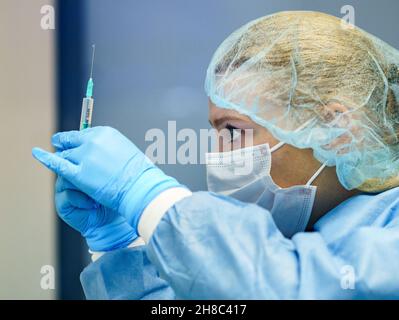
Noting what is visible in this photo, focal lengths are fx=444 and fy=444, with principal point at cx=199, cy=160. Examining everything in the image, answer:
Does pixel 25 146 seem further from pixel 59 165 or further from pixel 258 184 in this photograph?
pixel 258 184

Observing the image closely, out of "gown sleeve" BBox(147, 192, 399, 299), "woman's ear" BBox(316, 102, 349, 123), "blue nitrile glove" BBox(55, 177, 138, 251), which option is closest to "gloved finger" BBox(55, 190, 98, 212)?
"blue nitrile glove" BBox(55, 177, 138, 251)

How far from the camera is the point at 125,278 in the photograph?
1.00 m

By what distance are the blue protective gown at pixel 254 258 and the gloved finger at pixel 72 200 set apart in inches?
10.2

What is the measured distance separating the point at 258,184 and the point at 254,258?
272mm

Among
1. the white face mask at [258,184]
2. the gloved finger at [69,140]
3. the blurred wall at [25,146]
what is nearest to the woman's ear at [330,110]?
the white face mask at [258,184]

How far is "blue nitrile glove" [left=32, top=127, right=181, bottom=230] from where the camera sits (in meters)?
0.85

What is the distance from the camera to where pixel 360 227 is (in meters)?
0.88

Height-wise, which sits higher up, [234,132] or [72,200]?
[234,132]

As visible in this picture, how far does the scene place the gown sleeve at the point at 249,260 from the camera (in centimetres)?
73

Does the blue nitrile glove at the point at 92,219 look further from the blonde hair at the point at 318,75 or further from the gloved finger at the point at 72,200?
the blonde hair at the point at 318,75

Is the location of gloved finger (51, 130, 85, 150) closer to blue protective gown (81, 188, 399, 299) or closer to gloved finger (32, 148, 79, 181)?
gloved finger (32, 148, 79, 181)

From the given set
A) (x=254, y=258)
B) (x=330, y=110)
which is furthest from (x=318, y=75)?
(x=254, y=258)

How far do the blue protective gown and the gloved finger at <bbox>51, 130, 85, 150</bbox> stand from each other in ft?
0.90

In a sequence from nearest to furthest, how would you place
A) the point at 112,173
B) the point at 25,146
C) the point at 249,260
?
the point at 249,260
the point at 112,173
the point at 25,146
